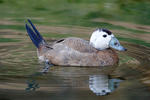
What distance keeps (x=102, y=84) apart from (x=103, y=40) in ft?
4.94

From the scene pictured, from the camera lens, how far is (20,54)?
8.55 meters

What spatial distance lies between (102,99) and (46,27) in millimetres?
4564

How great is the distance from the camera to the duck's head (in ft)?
26.7

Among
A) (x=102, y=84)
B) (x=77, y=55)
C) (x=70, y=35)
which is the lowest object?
(x=102, y=84)

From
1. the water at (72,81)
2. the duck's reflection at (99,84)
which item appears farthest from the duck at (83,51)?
the duck's reflection at (99,84)

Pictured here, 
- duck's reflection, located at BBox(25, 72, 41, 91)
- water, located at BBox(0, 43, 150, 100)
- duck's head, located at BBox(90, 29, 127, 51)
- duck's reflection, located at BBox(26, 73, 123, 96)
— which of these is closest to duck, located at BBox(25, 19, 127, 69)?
duck's head, located at BBox(90, 29, 127, 51)

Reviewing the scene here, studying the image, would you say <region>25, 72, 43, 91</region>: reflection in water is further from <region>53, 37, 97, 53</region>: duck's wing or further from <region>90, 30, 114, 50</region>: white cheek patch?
<region>90, 30, 114, 50</region>: white cheek patch

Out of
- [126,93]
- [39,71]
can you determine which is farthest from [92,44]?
[126,93]

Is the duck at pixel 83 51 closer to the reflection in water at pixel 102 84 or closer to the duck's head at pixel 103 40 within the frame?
the duck's head at pixel 103 40

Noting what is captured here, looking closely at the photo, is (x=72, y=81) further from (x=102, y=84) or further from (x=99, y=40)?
(x=99, y=40)

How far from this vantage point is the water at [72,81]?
249 inches

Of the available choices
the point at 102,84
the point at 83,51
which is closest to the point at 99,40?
the point at 83,51

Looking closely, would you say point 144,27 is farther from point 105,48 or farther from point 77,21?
point 105,48

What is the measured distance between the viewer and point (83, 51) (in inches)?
314
